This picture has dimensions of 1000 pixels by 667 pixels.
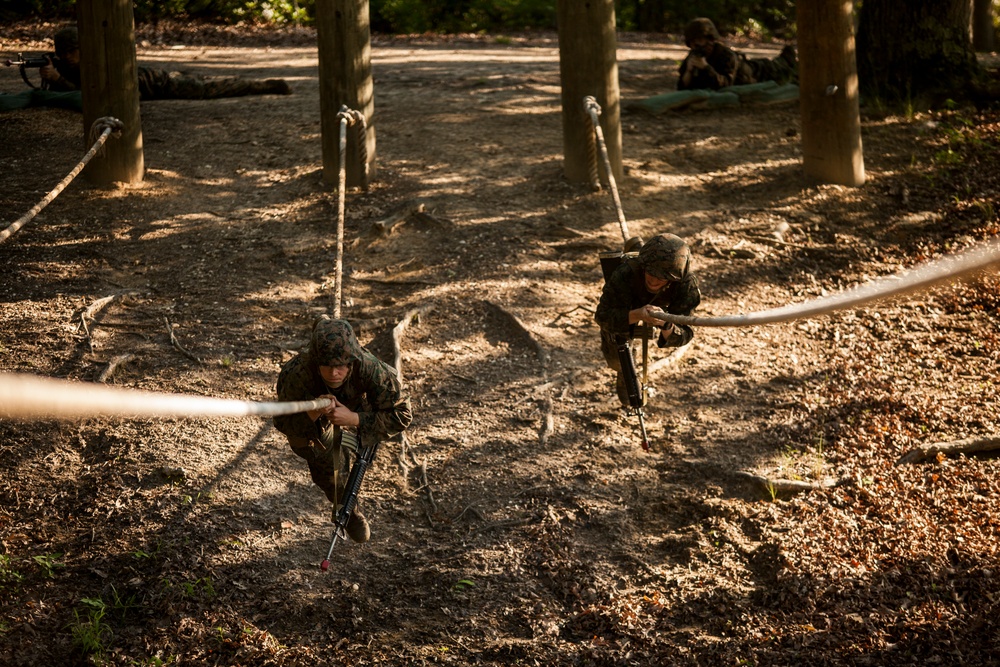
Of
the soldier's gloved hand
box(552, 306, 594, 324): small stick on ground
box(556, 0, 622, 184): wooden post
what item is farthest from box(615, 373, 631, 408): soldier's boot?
box(556, 0, 622, 184): wooden post

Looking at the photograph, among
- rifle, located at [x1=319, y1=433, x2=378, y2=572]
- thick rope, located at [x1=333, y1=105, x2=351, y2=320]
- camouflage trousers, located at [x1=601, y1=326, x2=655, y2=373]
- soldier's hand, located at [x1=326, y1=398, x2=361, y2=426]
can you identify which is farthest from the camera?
camouflage trousers, located at [x1=601, y1=326, x2=655, y2=373]

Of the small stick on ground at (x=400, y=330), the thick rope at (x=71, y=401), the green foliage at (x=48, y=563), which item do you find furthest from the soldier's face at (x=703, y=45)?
the thick rope at (x=71, y=401)

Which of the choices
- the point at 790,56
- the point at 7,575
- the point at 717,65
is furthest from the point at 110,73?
the point at 790,56

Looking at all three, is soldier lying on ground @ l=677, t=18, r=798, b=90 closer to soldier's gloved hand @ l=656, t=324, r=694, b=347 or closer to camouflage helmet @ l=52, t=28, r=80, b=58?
soldier's gloved hand @ l=656, t=324, r=694, b=347

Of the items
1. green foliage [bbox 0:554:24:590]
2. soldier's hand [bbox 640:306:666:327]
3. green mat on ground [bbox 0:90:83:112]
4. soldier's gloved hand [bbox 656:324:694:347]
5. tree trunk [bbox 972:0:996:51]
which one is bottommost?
green foliage [bbox 0:554:24:590]

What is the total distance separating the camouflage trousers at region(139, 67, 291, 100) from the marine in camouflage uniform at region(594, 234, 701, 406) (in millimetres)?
7492

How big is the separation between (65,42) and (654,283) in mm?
8184

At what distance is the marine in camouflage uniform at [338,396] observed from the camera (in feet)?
15.8

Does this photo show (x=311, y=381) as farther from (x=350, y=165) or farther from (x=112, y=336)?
(x=350, y=165)

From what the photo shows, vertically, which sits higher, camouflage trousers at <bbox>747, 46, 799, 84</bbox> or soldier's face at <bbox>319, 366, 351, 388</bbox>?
camouflage trousers at <bbox>747, 46, 799, 84</bbox>

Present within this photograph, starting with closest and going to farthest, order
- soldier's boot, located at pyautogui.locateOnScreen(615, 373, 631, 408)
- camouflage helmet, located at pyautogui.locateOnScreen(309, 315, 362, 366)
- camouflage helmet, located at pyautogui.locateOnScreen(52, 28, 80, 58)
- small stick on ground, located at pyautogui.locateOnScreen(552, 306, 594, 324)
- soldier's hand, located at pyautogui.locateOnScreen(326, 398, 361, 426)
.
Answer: camouflage helmet, located at pyautogui.locateOnScreen(309, 315, 362, 366) → soldier's hand, located at pyautogui.locateOnScreen(326, 398, 361, 426) → soldier's boot, located at pyautogui.locateOnScreen(615, 373, 631, 408) → small stick on ground, located at pyautogui.locateOnScreen(552, 306, 594, 324) → camouflage helmet, located at pyautogui.locateOnScreen(52, 28, 80, 58)

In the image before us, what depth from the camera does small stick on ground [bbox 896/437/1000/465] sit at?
21.7 feet

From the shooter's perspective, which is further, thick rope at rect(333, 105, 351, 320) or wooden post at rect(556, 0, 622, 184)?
wooden post at rect(556, 0, 622, 184)

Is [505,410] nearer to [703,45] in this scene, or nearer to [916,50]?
[703,45]
